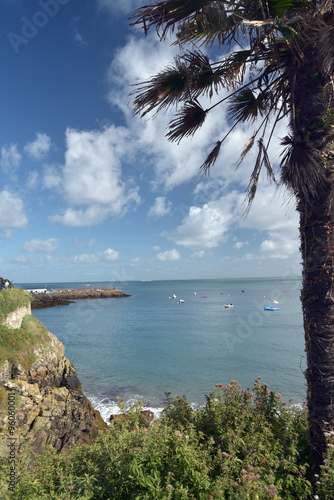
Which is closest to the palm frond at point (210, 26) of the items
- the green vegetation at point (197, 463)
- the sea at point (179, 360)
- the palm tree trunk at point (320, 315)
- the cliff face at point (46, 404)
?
the palm tree trunk at point (320, 315)

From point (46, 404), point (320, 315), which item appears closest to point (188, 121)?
point (320, 315)

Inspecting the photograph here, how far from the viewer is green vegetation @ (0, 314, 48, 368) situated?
1061cm

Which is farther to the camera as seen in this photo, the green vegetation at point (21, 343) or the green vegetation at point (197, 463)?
the green vegetation at point (21, 343)

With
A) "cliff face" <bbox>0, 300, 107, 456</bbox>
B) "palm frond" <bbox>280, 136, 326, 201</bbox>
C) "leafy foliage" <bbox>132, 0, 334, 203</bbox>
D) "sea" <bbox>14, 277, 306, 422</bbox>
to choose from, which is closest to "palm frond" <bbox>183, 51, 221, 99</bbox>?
"leafy foliage" <bbox>132, 0, 334, 203</bbox>

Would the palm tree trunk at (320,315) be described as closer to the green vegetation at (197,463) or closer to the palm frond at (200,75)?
the green vegetation at (197,463)

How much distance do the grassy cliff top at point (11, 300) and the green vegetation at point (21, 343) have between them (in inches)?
32.2

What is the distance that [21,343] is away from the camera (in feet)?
37.3

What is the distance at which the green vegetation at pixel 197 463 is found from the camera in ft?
8.18

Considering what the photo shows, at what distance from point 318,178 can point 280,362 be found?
19.2 m

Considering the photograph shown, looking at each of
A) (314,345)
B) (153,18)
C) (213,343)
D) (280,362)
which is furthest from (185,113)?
(213,343)

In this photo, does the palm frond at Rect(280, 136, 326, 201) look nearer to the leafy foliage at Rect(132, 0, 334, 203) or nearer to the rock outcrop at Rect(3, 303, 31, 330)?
the leafy foliage at Rect(132, 0, 334, 203)

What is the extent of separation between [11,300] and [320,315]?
12.9 m

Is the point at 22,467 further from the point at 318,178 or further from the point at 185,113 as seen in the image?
the point at 185,113

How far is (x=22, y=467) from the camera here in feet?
10.6
